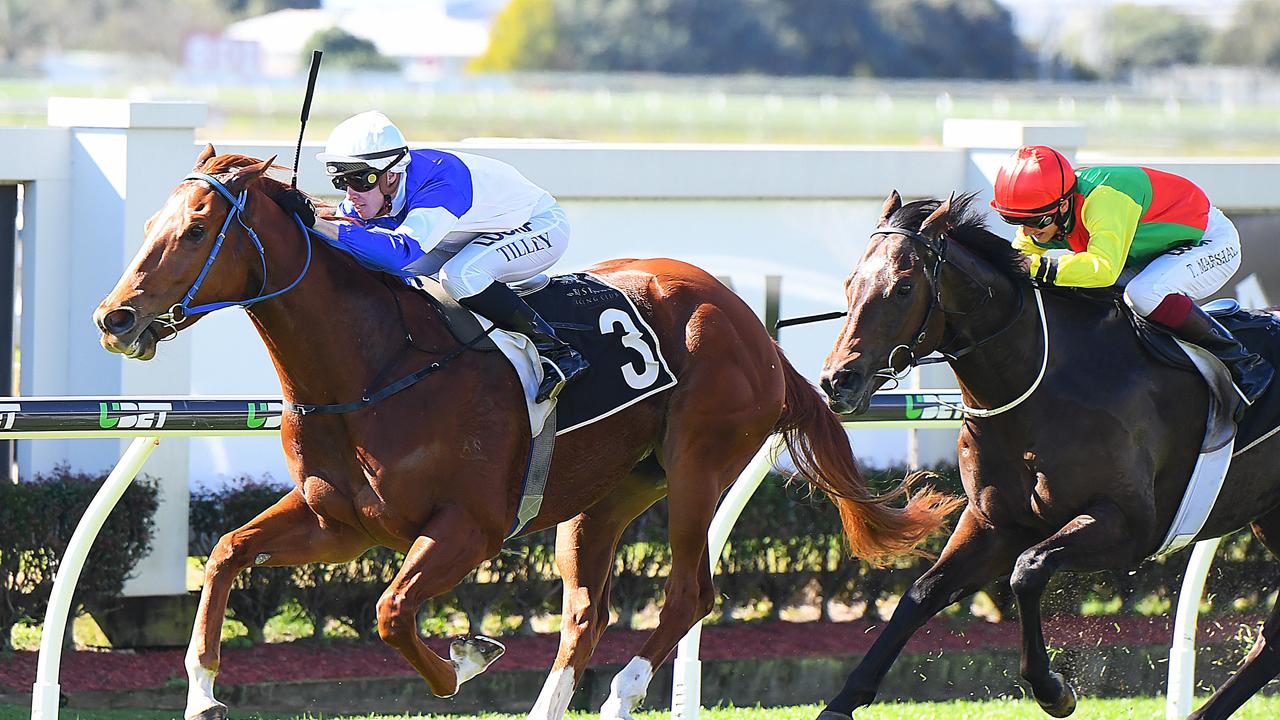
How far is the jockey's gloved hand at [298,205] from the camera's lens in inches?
173

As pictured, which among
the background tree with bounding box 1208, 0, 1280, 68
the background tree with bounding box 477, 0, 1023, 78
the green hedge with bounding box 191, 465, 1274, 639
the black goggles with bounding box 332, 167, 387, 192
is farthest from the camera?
the background tree with bounding box 1208, 0, 1280, 68

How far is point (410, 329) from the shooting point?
14.8ft

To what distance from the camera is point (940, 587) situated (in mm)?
4867

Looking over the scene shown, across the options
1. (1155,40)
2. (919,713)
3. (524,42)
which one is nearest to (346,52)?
(524,42)

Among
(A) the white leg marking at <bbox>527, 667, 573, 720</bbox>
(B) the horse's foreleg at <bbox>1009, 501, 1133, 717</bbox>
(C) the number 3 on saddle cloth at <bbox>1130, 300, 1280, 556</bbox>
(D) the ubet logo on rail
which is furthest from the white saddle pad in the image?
(D) the ubet logo on rail

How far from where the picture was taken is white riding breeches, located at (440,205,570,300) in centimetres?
451

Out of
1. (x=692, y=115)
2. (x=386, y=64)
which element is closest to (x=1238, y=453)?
(x=692, y=115)

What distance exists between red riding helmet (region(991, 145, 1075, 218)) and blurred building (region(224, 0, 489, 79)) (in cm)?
5517

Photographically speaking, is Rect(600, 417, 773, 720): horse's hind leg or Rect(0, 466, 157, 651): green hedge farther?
Rect(0, 466, 157, 651): green hedge

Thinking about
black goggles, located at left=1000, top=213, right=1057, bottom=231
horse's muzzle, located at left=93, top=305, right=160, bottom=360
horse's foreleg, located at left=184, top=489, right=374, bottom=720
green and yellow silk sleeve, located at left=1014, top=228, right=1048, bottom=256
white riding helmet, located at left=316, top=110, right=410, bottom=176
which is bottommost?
horse's foreleg, located at left=184, top=489, right=374, bottom=720

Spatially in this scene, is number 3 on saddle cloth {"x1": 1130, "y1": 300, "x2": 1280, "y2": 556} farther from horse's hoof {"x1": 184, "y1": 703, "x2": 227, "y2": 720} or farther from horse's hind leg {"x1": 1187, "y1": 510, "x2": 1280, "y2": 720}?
horse's hoof {"x1": 184, "y1": 703, "x2": 227, "y2": 720}

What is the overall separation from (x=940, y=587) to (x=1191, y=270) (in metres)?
1.16

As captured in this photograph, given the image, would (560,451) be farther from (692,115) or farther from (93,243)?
(692,115)

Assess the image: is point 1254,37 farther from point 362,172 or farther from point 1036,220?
point 362,172
